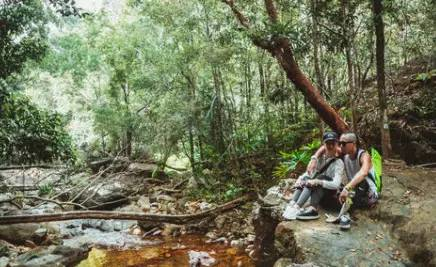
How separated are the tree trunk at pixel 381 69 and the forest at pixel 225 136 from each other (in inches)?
1.2

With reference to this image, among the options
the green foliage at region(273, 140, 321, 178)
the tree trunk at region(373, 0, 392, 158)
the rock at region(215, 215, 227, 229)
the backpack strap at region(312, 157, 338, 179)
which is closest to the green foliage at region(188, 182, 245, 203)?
the rock at region(215, 215, 227, 229)

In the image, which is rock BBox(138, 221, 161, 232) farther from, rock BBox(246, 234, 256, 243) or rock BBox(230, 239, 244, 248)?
rock BBox(246, 234, 256, 243)

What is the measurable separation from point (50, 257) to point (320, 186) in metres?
5.53

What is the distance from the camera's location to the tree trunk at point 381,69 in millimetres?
8672

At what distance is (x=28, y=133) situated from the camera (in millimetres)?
8008

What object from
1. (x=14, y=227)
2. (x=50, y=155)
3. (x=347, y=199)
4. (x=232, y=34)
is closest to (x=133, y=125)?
(x=232, y=34)

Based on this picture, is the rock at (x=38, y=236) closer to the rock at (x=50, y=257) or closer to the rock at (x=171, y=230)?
the rock at (x=50, y=257)

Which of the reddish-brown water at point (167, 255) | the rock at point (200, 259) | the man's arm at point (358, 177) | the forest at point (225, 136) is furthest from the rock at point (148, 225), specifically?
the man's arm at point (358, 177)

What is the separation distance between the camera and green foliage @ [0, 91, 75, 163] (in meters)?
7.77

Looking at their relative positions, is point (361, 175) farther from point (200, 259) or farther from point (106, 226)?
point (106, 226)

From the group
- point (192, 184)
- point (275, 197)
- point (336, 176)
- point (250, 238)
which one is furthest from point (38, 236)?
point (336, 176)

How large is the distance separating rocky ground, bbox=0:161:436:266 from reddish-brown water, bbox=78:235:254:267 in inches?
3.2

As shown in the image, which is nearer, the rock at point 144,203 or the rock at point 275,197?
the rock at point 275,197

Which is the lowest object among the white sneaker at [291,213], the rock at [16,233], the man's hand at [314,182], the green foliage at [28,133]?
the rock at [16,233]
